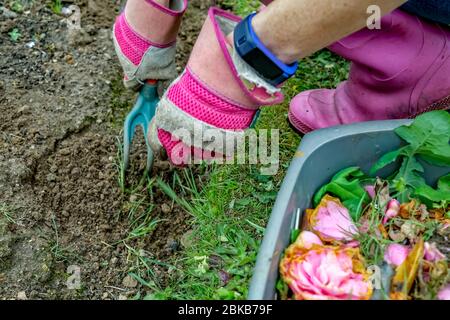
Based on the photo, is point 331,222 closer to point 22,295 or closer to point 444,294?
point 444,294

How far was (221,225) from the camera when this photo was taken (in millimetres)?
1621

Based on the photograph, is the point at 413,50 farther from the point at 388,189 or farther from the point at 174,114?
the point at 174,114

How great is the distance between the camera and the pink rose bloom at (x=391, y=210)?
132 cm

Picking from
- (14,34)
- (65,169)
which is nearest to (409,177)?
(65,169)

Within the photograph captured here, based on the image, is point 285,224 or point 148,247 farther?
point 148,247

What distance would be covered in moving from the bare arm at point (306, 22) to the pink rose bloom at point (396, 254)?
0.45 m

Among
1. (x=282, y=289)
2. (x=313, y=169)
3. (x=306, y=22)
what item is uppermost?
(x=306, y=22)

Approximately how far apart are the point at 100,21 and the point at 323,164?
3.72 ft

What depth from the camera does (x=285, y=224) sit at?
117cm

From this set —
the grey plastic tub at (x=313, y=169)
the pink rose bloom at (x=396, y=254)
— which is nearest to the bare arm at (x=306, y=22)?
the grey plastic tub at (x=313, y=169)

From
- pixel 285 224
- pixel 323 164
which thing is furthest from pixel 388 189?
pixel 285 224

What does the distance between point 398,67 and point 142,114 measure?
0.71m

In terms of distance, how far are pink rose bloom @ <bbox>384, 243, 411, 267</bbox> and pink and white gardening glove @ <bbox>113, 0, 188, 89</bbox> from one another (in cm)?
76

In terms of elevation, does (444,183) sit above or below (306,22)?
below
